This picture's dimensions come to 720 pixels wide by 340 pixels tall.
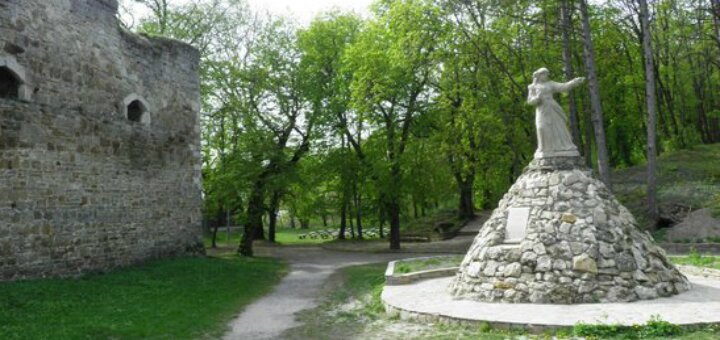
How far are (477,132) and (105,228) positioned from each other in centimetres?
1290

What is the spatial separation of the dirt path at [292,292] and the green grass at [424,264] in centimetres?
214

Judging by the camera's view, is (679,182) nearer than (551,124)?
No

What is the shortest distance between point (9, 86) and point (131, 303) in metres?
5.27

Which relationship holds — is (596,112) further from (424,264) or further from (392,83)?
(392,83)

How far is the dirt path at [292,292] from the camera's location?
29.7ft

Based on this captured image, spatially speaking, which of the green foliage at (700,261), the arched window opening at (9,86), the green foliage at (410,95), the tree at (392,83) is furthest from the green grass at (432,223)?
the arched window opening at (9,86)

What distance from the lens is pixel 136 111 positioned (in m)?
15.7

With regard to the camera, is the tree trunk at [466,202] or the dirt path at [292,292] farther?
the tree trunk at [466,202]

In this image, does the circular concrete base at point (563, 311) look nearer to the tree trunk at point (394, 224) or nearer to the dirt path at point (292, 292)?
the dirt path at point (292, 292)

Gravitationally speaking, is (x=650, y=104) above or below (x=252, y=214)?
above

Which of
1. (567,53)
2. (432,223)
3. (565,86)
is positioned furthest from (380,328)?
(432,223)

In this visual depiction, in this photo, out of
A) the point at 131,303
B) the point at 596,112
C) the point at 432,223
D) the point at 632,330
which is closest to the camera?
the point at 632,330

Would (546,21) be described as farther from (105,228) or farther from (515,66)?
(105,228)

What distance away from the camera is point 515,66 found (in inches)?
794
